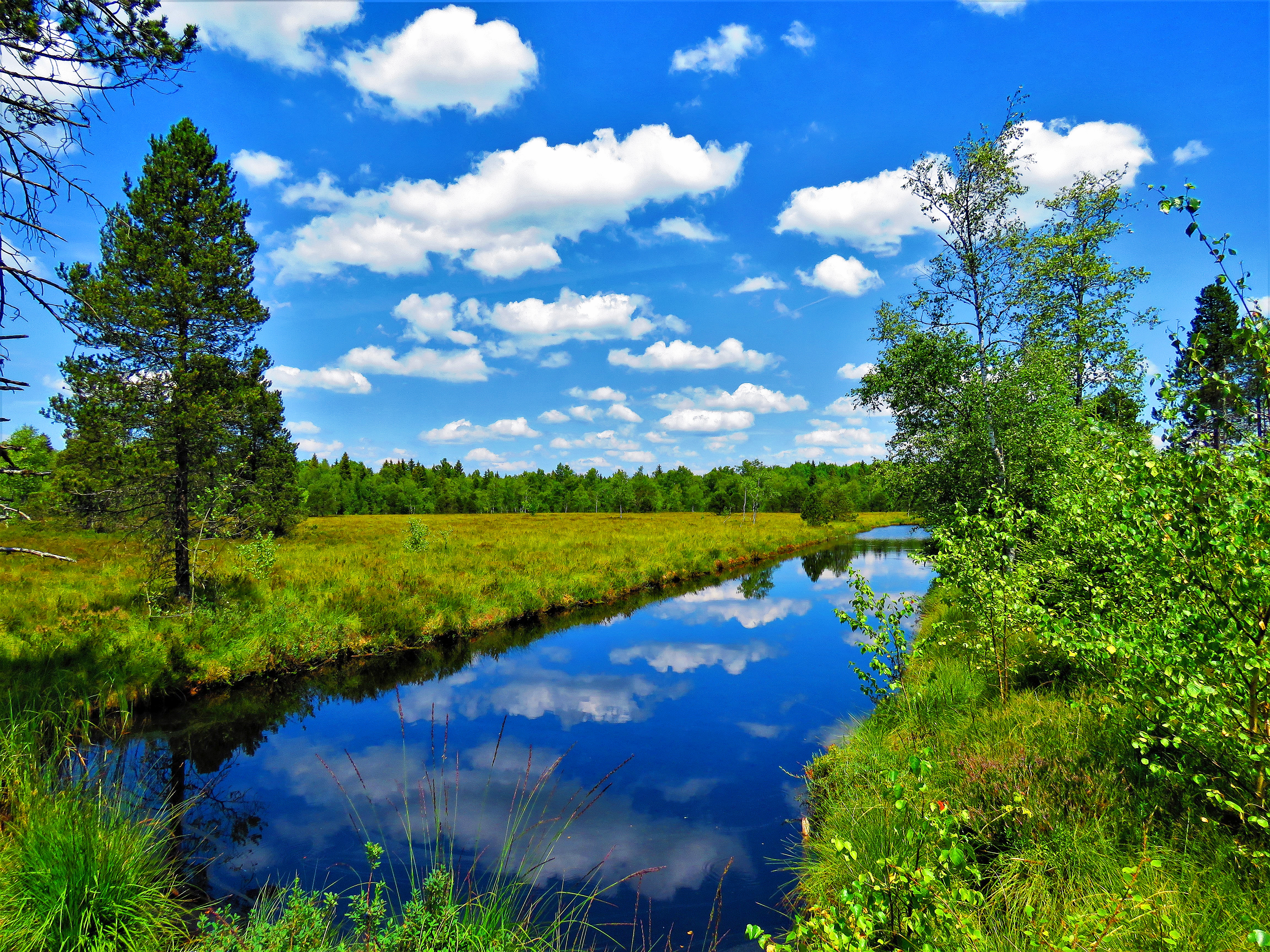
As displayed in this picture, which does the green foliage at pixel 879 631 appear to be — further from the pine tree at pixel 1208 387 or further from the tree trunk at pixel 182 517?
the tree trunk at pixel 182 517

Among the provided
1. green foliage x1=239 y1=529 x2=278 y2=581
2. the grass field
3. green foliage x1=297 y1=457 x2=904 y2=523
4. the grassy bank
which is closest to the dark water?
the grass field

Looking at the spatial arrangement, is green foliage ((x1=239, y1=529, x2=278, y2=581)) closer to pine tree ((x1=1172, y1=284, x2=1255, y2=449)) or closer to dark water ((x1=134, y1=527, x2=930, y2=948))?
dark water ((x1=134, y1=527, x2=930, y2=948))

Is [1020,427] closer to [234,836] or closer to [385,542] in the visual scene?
[234,836]

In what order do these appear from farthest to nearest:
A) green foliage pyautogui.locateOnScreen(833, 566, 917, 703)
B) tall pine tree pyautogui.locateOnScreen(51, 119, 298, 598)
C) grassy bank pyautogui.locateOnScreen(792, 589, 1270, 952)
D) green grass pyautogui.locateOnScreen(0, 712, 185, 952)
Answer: tall pine tree pyautogui.locateOnScreen(51, 119, 298, 598), green foliage pyautogui.locateOnScreen(833, 566, 917, 703), green grass pyautogui.locateOnScreen(0, 712, 185, 952), grassy bank pyautogui.locateOnScreen(792, 589, 1270, 952)

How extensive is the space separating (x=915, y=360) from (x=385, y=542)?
27.9 meters

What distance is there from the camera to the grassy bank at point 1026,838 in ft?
10.8

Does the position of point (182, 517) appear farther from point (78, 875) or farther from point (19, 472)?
point (78, 875)

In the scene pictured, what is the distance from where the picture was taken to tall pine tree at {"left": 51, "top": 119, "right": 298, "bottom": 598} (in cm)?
1459

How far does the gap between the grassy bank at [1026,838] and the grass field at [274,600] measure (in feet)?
43.2

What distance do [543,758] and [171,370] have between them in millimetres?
14736

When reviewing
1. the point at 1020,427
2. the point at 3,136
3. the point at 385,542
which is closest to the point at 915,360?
the point at 1020,427

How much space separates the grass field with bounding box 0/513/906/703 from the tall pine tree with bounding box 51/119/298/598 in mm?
1943

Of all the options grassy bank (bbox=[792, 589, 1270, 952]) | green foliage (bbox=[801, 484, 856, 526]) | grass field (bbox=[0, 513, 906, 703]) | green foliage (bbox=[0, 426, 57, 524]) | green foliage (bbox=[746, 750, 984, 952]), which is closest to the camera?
green foliage (bbox=[746, 750, 984, 952])

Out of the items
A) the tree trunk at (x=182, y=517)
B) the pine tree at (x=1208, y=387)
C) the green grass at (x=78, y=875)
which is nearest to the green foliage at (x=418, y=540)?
the tree trunk at (x=182, y=517)
